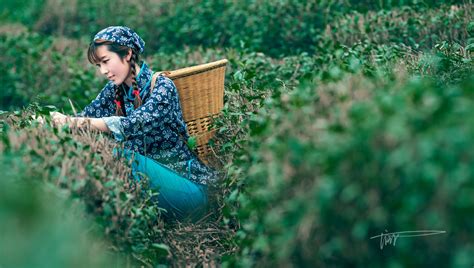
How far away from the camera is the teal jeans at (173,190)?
374cm

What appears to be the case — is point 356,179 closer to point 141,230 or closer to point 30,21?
point 141,230

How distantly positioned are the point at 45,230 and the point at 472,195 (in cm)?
135

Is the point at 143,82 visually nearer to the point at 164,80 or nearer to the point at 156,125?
the point at 164,80

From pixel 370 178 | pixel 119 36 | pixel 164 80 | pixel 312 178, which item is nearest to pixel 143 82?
pixel 164 80

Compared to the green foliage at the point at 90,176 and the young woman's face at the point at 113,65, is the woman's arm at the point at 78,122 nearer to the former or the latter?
the green foliage at the point at 90,176

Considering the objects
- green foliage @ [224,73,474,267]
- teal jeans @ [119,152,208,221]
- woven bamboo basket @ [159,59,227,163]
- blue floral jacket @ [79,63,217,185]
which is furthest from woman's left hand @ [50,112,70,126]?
green foliage @ [224,73,474,267]

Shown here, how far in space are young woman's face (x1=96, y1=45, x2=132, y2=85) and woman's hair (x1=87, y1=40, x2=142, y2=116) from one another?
0.06 feet

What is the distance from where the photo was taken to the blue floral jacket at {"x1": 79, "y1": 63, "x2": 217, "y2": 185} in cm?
382

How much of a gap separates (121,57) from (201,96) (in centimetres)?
55

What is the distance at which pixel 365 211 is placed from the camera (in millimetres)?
2314

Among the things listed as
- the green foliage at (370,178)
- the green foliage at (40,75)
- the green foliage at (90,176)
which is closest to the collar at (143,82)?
the green foliage at (90,176)

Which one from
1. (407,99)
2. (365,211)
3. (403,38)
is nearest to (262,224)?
(365,211)

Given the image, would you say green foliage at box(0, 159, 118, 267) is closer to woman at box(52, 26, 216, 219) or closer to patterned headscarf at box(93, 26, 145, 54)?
woman at box(52, 26, 216, 219)

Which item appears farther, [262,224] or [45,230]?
[262,224]
